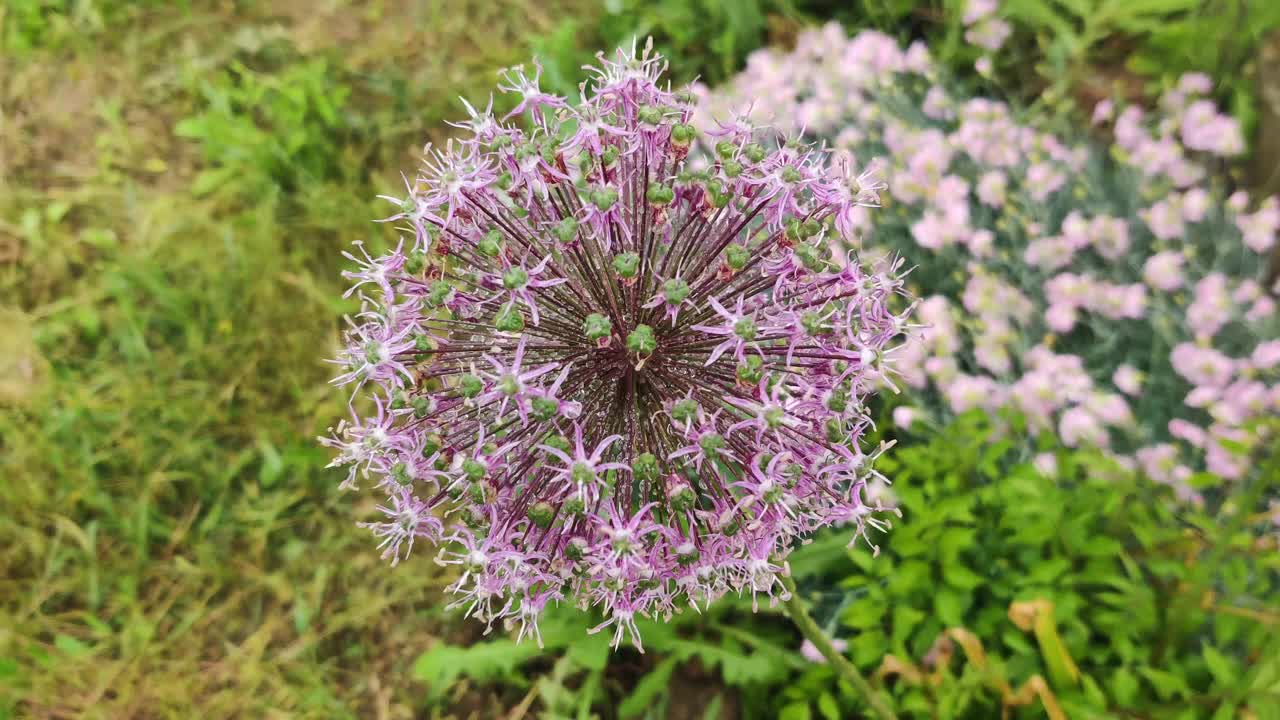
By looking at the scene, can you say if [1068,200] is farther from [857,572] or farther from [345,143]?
[345,143]

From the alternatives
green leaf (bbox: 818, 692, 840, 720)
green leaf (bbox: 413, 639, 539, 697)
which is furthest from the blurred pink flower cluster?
green leaf (bbox: 413, 639, 539, 697)

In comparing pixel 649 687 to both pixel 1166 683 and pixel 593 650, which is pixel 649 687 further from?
pixel 1166 683

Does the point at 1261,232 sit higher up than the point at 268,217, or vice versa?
the point at 268,217

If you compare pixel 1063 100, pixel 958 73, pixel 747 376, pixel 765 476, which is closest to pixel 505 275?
pixel 747 376

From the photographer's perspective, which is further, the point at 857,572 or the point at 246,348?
the point at 246,348

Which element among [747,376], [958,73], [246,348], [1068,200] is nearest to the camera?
[747,376]

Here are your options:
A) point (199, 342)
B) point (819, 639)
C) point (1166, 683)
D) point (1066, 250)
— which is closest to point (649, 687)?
point (819, 639)

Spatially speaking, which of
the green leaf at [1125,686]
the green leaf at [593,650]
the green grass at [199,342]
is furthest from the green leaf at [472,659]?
the green leaf at [1125,686]

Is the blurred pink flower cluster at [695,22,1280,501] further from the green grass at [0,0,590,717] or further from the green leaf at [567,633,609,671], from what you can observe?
the green grass at [0,0,590,717]
